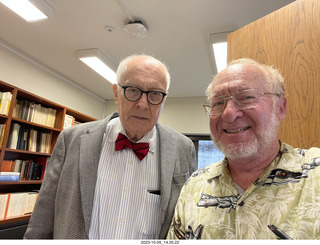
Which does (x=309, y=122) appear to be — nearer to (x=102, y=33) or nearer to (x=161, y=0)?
(x=161, y=0)

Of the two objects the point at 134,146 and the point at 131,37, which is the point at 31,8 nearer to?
the point at 131,37

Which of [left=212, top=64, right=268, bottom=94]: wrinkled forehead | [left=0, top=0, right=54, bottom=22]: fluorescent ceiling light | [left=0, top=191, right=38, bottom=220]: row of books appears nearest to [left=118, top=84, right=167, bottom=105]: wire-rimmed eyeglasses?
[left=212, top=64, right=268, bottom=94]: wrinkled forehead

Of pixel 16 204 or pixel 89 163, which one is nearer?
pixel 89 163

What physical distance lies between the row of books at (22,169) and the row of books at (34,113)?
0.66 m

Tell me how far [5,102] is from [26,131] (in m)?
0.59

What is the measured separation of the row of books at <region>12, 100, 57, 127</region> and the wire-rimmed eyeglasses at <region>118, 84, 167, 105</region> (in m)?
2.69

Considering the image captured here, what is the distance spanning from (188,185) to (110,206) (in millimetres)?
463

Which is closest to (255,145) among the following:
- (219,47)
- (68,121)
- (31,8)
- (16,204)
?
(219,47)

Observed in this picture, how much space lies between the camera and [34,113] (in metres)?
3.37

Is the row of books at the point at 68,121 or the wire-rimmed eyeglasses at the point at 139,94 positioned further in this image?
the row of books at the point at 68,121

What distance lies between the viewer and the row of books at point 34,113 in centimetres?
321

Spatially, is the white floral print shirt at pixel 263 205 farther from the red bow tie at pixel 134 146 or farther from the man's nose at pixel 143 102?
the man's nose at pixel 143 102

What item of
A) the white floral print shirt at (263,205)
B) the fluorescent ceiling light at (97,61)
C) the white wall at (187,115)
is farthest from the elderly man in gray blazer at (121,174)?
the white wall at (187,115)

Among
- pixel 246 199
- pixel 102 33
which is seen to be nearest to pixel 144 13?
pixel 102 33
